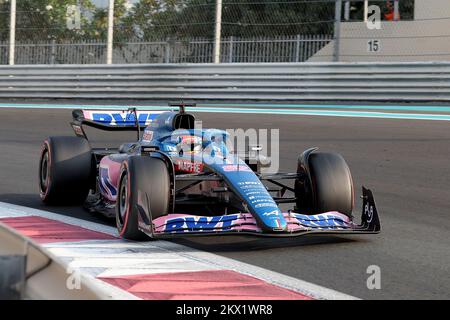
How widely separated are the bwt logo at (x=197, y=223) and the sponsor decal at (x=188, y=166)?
90 cm

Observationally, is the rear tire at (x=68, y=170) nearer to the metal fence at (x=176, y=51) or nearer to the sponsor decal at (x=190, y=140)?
the sponsor decal at (x=190, y=140)

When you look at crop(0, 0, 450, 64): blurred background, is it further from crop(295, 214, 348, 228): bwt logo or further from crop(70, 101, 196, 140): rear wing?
crop(295, 214, 348, 228): bwt logo

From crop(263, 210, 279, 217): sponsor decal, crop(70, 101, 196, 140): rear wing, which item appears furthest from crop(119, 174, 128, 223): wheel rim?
crop(70, 101, 196, 140): rear wing

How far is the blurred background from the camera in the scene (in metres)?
18.2

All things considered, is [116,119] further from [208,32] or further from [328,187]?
[208,32]

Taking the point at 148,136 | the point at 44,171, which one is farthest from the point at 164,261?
the point at 44,171

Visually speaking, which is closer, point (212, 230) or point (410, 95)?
point (212, 230)

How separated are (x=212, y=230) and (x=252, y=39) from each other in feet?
42.2

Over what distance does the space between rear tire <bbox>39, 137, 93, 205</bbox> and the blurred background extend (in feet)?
31.7

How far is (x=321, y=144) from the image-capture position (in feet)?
42.1

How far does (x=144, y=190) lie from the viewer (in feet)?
21.5
